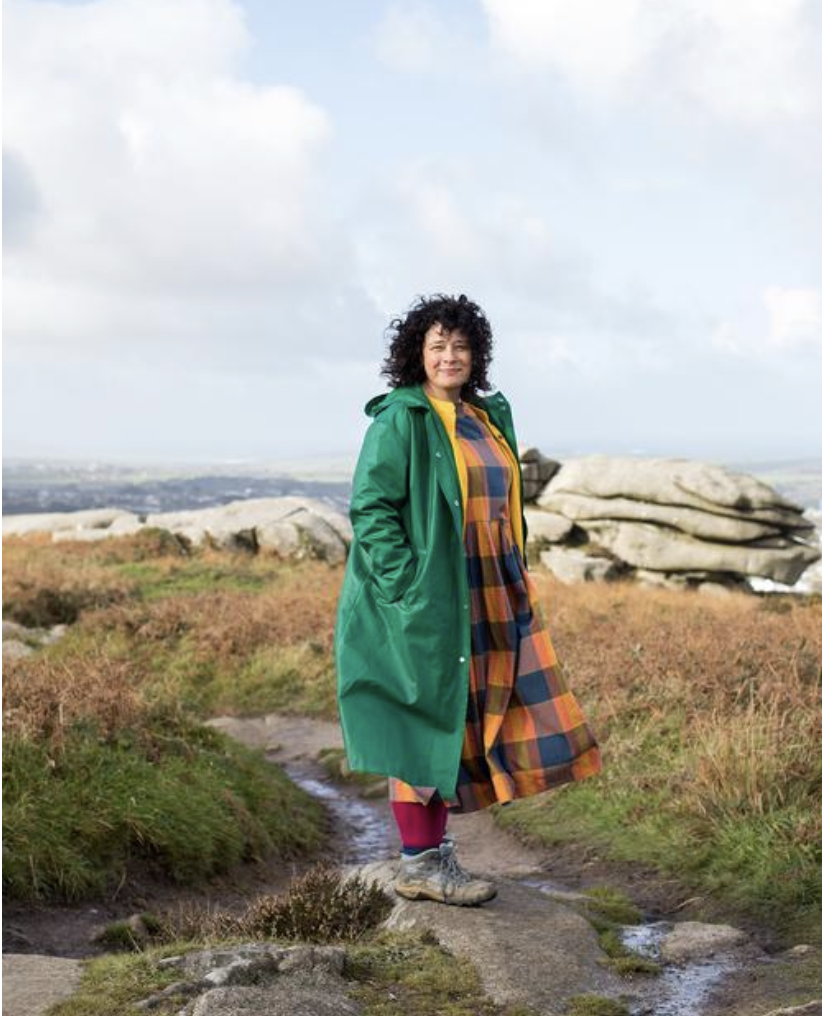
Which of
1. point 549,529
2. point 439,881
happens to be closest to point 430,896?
point 439,881

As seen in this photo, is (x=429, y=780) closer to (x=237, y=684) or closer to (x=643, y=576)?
(x=237, y=684)

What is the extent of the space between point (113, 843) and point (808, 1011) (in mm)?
4682

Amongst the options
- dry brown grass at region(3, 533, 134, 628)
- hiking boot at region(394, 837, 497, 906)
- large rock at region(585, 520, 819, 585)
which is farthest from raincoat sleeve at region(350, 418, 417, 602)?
large rock at region(585, 520, 819, 585)

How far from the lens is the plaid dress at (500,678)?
5832 mm

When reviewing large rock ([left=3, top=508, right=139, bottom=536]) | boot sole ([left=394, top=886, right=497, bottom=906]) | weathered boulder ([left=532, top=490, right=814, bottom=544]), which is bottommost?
boot sole ([left=394, top=886, right=497, bottom=906])

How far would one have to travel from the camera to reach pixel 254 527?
99.9 feet

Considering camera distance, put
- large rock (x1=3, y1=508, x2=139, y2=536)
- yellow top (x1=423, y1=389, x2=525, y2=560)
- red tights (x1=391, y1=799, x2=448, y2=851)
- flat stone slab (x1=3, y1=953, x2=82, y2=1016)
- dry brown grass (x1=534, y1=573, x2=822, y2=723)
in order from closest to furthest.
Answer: flat stone slab (x1=3, y1=953, x2=82, y2=1016), yellow top (x1=423, y1=389, x2=525, y2=560), red tights (x1=391, y1=799, x2=448, y2=851), dry brown grass (x1=534, y1=573, x2=822, y2=723), large rock (x1=3, y1=508, x2=139, y2=536)

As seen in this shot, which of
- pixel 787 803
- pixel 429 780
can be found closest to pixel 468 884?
pixel 429 780

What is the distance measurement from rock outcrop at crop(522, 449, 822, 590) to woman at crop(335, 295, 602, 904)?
1996 cm

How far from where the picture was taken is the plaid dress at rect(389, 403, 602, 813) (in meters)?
5.83

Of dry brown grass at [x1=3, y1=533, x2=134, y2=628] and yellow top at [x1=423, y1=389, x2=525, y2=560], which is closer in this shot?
yellow top at [x1=423, y1=389, x2=525, y2=560]

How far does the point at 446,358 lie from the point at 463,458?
530mm

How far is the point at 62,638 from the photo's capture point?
17234 millimetres

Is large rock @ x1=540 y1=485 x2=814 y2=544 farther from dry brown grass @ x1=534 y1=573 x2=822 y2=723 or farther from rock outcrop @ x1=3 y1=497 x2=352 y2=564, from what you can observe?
dry brown grass @ x1=534 y1=573 x2=822 y2=723
